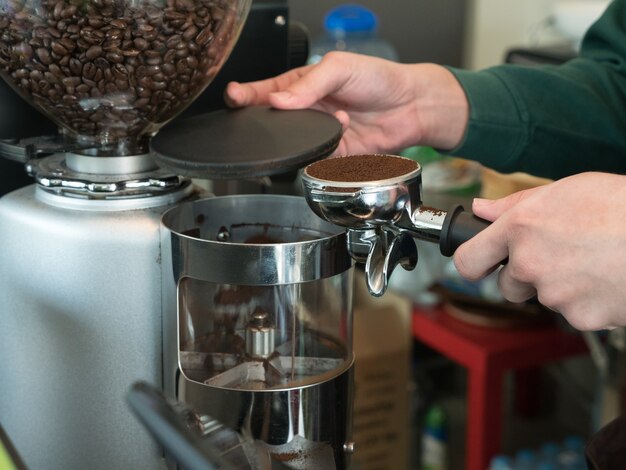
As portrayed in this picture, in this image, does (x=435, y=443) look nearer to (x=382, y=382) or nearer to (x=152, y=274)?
(x=382, y=382)

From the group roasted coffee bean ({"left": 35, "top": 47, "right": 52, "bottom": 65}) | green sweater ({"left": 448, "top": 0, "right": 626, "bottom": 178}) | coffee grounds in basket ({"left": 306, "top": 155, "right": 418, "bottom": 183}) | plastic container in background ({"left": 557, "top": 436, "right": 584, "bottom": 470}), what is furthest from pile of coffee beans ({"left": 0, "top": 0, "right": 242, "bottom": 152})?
plastic container in background ({"left": 557, "top": 436, "right": 584, "bottom": 470})

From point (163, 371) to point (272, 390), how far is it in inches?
3.4

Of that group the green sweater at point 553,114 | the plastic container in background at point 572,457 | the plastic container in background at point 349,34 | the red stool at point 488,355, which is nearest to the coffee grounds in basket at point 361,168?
the green sweater at point 553,114

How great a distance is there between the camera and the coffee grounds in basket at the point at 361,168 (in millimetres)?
519

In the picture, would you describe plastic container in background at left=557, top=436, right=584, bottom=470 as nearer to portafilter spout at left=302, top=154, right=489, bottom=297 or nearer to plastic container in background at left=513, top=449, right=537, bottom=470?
plastic container in background at left=513, top=449, right=537, bottom=470

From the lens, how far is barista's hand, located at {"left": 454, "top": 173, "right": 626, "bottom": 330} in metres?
0.53

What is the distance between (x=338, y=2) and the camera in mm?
2029

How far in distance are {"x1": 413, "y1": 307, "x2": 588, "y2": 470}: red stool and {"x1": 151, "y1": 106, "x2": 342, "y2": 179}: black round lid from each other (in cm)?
96

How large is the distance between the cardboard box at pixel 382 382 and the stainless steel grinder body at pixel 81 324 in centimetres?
105

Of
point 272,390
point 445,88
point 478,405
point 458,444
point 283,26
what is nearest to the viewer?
point 272,390

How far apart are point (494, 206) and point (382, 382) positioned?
1.13 meters

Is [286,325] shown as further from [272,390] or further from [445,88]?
[445,88]

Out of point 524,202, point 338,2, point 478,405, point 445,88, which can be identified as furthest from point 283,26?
point 338,2

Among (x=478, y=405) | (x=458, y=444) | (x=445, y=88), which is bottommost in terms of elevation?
(x=458, y=444)
